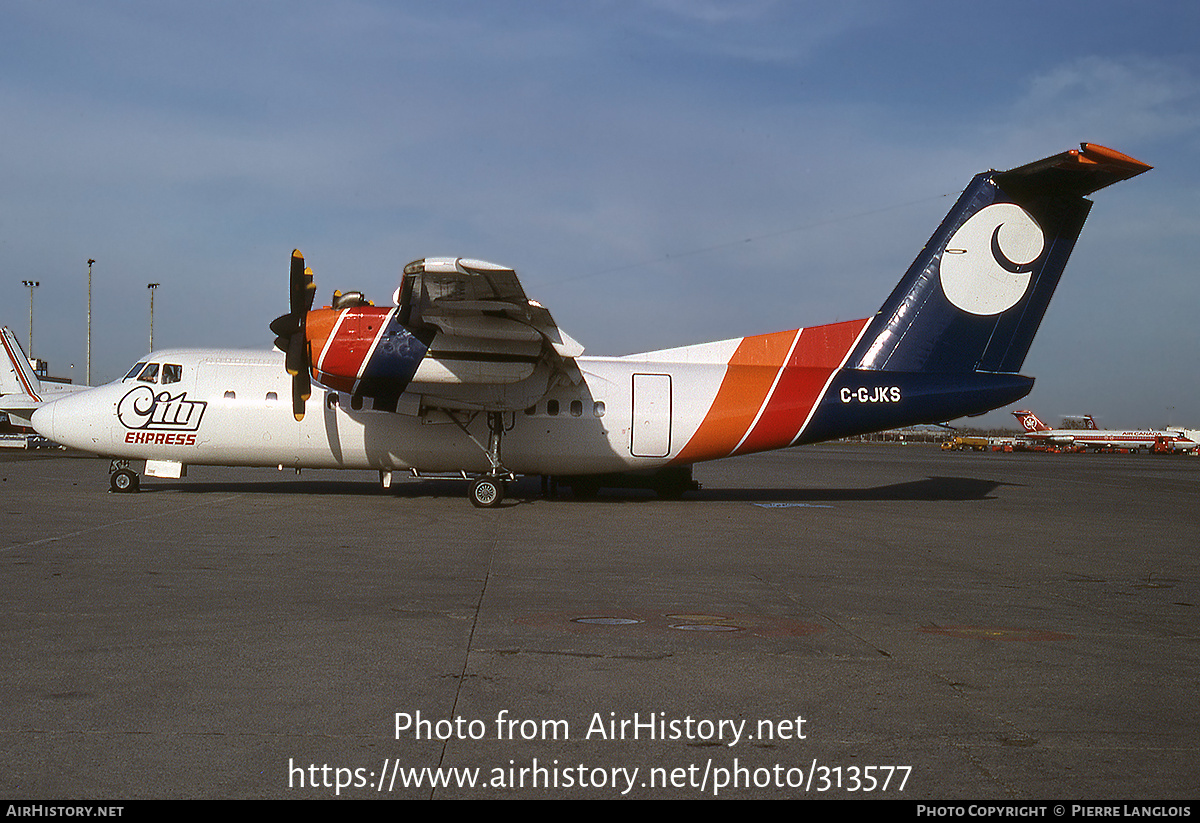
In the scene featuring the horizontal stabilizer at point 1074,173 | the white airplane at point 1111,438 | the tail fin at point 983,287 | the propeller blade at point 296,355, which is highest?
the horizontal stabilizer at point 1074,173

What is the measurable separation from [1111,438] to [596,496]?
90331 mm

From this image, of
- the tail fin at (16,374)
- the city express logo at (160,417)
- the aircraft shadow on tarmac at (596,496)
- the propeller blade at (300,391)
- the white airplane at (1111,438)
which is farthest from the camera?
the white airplane at (1111,438)

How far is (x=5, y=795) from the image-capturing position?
3807 millimetres

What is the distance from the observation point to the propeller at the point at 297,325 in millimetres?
17625

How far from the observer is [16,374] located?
41344 millimetres

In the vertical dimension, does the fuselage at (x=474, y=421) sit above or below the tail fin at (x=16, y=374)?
below

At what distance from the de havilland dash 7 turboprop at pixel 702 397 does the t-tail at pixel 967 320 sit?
0.10 feet

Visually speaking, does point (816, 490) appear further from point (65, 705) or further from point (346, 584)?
point (65, 705)

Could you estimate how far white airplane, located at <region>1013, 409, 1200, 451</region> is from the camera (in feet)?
294

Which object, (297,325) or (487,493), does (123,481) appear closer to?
(297,325)

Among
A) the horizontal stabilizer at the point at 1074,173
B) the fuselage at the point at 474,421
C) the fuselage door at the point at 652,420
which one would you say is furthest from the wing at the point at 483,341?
the horizontal stabilizer at the point at 1074,173

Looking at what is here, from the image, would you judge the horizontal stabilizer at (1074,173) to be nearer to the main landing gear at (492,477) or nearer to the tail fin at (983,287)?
the tail fin at (983,287)

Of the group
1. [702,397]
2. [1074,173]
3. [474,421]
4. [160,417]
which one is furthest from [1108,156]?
[160,417]

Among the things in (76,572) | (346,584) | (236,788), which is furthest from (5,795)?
(76,572)
